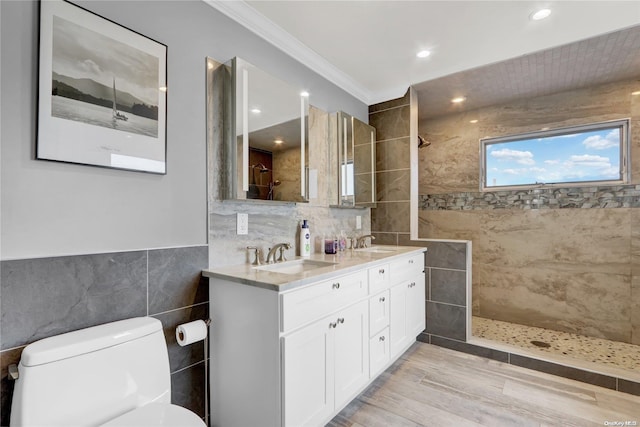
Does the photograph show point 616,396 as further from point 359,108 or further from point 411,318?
point 359,108

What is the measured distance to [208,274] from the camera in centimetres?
156

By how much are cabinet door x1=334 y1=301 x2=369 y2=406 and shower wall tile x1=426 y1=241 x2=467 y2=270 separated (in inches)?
47.7

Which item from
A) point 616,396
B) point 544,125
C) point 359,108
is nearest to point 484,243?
point 544,125

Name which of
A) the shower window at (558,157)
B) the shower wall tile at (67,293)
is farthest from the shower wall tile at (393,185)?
the shower wall tile at (67,293)

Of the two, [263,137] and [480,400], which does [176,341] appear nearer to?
[263,137]

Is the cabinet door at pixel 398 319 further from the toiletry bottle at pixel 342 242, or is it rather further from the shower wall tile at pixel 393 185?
the shower wall tile at pixel 393 185

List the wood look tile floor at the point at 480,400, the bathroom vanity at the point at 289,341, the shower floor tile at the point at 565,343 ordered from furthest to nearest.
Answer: the shower floor tile at the point at 565,343 < the wood look tile floor at the point at 480,400 < the bathroom vanity at the point at 289,341

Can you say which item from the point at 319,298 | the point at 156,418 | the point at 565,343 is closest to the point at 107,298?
the point at 156,418

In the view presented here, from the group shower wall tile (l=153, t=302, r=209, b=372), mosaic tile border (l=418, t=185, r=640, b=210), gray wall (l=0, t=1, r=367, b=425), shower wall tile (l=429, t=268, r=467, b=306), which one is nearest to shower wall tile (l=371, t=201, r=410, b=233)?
shower wall tile (l=429, t=268, r=467, b=306)

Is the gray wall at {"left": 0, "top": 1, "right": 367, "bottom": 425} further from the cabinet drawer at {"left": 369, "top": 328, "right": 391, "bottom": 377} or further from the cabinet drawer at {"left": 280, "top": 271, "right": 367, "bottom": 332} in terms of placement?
the cabinet drawer at {"left": 369, "top": 328, "right": 391, "bottom": 377}

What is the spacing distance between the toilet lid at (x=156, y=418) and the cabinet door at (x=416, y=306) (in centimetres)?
182

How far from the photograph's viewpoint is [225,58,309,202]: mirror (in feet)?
5.49

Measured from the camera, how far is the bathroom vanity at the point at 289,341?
1.34 meters

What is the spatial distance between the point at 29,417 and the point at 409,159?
115 inches
